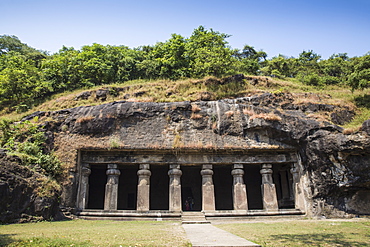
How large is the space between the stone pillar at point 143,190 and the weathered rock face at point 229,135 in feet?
5.58

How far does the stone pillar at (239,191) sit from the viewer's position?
59.0 feet

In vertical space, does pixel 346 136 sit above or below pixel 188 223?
above

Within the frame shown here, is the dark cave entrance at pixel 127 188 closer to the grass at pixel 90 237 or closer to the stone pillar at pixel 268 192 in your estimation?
the stone pillar at pixel 268 192

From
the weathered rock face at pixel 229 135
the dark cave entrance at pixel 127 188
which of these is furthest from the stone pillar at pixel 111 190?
the dark cave entrance at pixel 127 188

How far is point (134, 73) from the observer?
33.3 metres

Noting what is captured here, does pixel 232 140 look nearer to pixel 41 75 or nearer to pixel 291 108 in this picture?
pixel 291 108

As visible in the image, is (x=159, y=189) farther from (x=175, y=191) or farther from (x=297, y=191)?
(x=297, y=191)

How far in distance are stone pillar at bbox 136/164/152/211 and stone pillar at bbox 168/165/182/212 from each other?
4.80 feet

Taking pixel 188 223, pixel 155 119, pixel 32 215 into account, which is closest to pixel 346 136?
pixel 188 223

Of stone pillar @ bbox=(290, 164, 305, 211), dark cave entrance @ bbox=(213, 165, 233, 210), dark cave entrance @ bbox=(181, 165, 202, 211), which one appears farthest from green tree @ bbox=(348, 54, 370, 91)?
dark cave entrance @ bbox=(181, 165, 202, 211)

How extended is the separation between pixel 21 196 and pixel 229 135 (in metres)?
11.9

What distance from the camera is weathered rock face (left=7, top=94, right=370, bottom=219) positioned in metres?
16.6

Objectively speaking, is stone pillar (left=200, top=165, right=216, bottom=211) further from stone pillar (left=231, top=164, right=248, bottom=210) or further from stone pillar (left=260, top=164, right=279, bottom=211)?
stone pillar (left=260, top=164, right=279, bottom=211)

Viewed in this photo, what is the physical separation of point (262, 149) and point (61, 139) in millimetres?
12729
